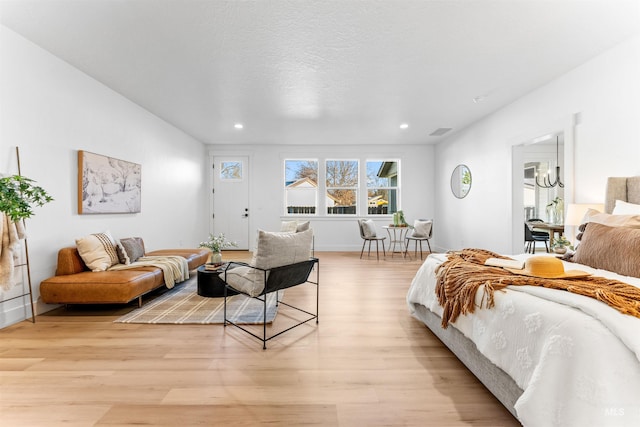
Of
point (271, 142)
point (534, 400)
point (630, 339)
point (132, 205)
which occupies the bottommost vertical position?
point (534, 400)

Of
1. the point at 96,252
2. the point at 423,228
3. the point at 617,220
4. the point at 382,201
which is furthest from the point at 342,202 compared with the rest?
the point at 617,220

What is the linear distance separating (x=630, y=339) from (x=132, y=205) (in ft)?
17.3

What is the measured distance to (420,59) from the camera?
3.15 meters

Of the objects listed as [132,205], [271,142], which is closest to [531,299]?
[132,205]

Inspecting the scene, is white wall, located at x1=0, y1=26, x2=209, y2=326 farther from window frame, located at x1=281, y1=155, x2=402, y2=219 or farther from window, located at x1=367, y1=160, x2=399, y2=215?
window, located at x1=367, y1=160, x2=399, y2=215

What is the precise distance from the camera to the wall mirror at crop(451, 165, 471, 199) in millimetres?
5926

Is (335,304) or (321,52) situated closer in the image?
(321,52)

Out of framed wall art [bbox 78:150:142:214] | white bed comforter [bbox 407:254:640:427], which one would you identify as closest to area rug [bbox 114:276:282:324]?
framed wall art [bbox 78:150:142:214]

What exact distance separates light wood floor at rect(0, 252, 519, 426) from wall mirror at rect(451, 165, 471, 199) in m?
4.06

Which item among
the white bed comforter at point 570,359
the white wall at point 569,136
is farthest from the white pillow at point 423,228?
the white bed comforter at point 570,359

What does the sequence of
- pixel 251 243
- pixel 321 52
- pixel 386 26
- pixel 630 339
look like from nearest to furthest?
1. pixel 630 339
2. pixel 386 26
3. pixel 321 52
4. pixel 251 243

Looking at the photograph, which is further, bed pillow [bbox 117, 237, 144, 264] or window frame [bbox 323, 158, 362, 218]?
window frame [bbox 323, 158, 362, 218]

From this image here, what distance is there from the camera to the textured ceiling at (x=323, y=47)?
2377 millimetres

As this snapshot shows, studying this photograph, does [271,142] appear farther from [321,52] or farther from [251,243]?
[321,52]
